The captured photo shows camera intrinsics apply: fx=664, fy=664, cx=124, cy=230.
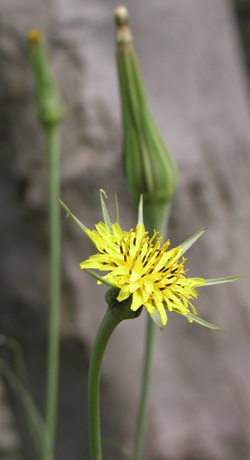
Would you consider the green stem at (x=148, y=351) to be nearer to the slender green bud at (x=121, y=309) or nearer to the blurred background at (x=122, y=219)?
the slender green bud at (x=121, y=309)

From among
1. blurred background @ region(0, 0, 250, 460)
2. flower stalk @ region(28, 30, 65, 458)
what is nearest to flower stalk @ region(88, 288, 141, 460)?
flower stalk @ region(28, 30, 65, 458)

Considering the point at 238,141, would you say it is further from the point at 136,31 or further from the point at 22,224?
the point at 22,224

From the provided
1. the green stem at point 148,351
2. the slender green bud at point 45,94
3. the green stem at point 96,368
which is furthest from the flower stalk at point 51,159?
the green stem at point 96,368

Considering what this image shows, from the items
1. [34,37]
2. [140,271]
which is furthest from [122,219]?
[140,271]

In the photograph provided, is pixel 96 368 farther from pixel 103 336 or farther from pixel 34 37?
pixel 34 37

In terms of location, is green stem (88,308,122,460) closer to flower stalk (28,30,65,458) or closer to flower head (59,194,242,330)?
flower head (59,194,242,330)

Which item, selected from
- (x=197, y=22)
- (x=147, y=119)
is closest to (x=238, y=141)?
(x=197, y=22)

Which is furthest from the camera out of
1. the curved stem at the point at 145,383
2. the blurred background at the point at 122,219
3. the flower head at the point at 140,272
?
the blurred background at the point at 122,219
